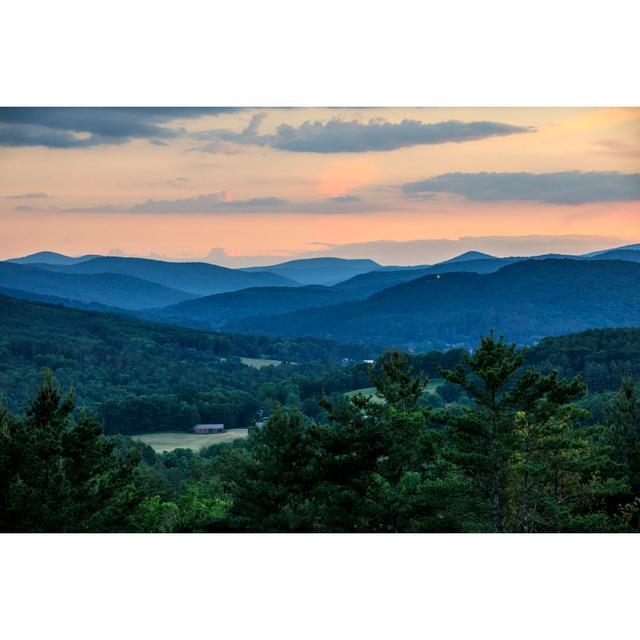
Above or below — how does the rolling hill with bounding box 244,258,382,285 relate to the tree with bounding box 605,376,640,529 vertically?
above

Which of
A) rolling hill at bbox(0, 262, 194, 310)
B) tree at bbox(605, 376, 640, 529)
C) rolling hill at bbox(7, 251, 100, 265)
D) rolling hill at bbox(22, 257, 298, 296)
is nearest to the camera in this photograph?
tree at bbox(605, 376, 640, 529)

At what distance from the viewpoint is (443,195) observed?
532 inches

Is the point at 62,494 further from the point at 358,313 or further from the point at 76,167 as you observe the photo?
the point at 358,313

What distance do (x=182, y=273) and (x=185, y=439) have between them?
851 centimetres

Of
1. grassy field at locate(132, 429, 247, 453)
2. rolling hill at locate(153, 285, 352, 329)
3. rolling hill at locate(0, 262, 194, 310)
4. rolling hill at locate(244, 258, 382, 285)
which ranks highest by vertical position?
rolling hill at locate(244, 258, 382, 285)

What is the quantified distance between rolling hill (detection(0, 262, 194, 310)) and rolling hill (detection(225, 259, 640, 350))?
25.6 ft

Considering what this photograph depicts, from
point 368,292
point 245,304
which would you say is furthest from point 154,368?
point 368,292

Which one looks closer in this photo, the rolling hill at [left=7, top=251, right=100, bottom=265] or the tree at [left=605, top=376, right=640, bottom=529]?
the tree at [left=605, top=376, right=640, bottom=529]

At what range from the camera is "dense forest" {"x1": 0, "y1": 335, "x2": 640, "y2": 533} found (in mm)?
6629

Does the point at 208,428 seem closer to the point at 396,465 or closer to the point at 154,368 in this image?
the point at 154,368

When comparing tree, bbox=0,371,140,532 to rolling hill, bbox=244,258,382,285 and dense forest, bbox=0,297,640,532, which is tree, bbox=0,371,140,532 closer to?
dense forest, bbox=0,297,640,532

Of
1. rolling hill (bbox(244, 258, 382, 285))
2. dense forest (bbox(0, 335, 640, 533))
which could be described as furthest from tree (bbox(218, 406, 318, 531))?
rolling hill (bbox(244, 258, 382, 285))

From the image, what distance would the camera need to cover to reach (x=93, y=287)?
26.0 meters

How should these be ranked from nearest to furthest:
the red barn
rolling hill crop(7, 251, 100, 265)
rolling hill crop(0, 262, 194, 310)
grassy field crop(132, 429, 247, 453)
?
1. rolling hill crop(7, 251, 100, 265)
2. rolling hill crop(0, 262, 194, 310)
3. grassy field crop(132, 429, 247, 453)
4. the red barn
